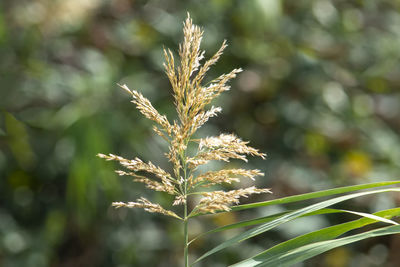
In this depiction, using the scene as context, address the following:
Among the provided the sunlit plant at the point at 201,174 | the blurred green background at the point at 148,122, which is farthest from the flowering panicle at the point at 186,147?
the blurred green background at the point at 148,122

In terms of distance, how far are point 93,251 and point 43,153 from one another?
1.55ft

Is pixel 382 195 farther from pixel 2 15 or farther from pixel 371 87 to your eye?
pixel 2 15

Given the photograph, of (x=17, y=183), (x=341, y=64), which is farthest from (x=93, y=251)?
(x=341, y=64)

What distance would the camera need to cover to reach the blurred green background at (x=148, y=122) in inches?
94.1

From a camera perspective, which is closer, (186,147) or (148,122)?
(186,147)

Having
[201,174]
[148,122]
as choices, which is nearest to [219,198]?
[201,174]

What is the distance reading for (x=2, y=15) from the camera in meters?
2.56

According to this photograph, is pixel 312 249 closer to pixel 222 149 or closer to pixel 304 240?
pixel 304 240

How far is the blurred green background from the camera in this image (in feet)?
7.84

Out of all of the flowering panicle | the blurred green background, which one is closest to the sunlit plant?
the flowering panicle

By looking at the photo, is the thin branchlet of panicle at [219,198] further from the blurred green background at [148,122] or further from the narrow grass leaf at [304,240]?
the blurred green background at [148,122]

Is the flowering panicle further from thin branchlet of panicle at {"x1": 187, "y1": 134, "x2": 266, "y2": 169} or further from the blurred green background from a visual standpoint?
the blurred green background

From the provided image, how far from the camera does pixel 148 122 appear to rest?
8.18 feet

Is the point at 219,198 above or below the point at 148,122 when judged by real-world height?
below
